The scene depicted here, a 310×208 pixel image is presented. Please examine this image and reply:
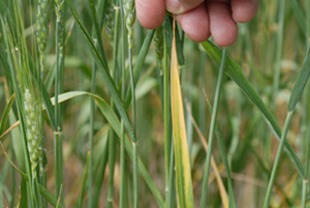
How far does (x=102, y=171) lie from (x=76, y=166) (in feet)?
2.70

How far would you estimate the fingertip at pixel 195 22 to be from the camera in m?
0.43

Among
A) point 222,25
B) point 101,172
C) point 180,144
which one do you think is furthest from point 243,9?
point 101,172

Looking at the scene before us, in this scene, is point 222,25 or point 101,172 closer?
point 222,25

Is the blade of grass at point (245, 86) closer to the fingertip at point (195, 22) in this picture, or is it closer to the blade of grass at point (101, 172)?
the fingertip at point (195, 22)

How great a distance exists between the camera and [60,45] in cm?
50

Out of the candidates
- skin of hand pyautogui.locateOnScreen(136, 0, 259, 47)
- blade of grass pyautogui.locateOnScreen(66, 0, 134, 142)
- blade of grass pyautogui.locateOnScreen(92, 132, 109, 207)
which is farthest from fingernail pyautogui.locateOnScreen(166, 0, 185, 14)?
blade of grass pyautogui.locateOnScreen(92, 132, 109, 207)

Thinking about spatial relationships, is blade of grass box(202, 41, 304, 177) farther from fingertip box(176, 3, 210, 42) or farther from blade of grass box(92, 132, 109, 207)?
blade of grass box(92, 132, 109, 207)

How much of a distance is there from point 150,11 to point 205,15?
0.25 ft

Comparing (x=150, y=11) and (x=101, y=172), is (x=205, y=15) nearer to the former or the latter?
(x=150, y=11)

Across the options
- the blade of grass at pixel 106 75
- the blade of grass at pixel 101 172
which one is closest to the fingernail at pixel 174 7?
the blade of grass at pixel 106 75

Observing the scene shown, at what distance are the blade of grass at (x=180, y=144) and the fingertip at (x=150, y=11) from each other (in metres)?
0.07

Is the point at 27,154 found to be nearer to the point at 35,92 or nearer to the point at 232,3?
the point at 35,92

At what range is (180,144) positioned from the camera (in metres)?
0.48

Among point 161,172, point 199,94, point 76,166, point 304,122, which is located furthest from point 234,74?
point 76,166
